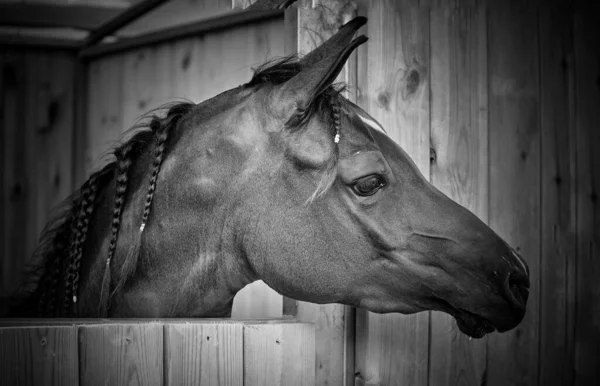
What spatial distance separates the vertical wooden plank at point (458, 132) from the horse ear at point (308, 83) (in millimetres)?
1030

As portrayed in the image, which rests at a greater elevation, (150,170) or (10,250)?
(150,170)

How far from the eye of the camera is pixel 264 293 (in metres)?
3.90

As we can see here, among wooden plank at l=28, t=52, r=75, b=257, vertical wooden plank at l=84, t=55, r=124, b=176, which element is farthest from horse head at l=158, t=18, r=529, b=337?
wooden plank at l=28, t=52, r=75, b=257

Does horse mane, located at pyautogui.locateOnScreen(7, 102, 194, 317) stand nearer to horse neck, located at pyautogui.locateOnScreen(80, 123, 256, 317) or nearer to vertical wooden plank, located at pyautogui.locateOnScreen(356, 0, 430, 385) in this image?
horse neck, located at pyautogui.locateOnScreen(80, 123, 256, 317)

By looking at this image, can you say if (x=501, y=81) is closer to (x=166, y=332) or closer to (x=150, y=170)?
(x=150, y=170)

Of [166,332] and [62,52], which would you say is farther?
[62,52]

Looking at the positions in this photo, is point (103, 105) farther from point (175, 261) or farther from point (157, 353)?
point (157, 353)

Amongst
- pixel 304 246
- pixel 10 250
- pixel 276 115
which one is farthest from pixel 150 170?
pixel 10 250

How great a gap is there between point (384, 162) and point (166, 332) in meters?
0.92

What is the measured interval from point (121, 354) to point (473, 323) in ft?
3.80

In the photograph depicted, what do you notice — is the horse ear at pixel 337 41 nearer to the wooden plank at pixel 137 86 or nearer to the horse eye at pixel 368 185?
the horse eye at pixel 368 185

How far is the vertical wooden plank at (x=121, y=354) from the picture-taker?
1543 millimetres

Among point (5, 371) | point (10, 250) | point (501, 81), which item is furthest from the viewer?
point (10, 250)

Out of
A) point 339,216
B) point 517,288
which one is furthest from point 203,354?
point 517,288
